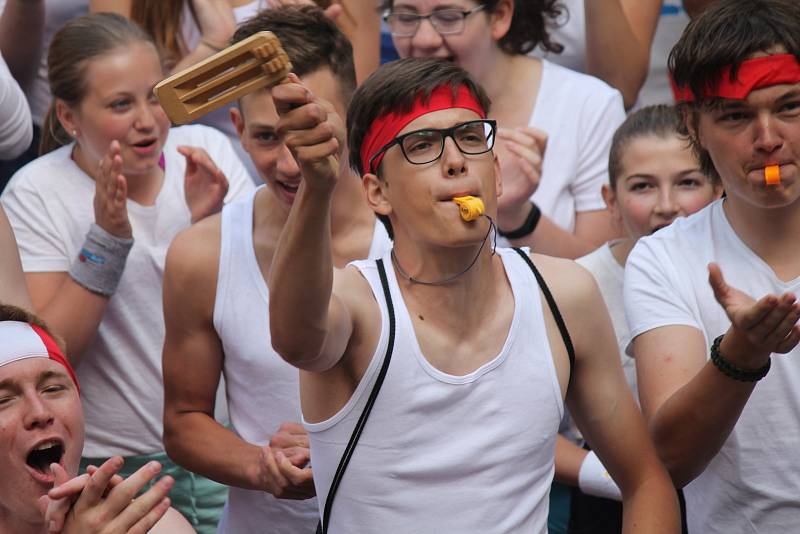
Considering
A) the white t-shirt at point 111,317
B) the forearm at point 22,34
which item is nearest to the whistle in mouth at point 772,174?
the white t-shirt at point 111,317

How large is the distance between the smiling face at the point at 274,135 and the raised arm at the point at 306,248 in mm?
879

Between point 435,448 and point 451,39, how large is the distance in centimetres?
199

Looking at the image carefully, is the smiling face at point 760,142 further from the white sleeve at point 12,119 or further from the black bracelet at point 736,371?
the white sleeve at point 12,119

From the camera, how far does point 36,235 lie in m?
3.93

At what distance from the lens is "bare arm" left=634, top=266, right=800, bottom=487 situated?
8.43ft

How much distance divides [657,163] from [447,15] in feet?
2.95

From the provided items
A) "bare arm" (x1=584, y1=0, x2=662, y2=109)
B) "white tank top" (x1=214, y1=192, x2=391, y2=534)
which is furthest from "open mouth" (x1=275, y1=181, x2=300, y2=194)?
"bare arm" (x1=584, y1=0, x2=662, y2=109)

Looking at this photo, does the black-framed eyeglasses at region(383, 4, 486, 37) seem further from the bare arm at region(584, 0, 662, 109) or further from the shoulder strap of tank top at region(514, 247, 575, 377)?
the shoulder strap of tank top at region(514, 247, 575, 377)

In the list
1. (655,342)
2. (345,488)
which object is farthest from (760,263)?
(345,488)

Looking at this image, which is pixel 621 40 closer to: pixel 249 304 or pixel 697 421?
pixel 249 304

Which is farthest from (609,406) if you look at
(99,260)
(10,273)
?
(99,260)

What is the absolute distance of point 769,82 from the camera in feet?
9.66

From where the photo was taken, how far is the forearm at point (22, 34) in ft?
15.1

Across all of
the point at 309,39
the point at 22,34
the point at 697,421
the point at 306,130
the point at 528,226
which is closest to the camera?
the point at 306,130
